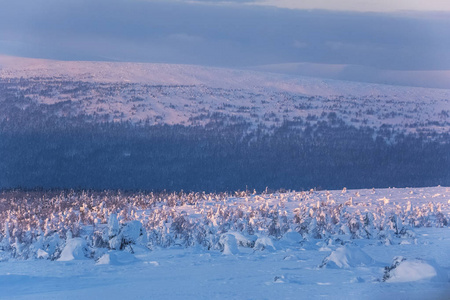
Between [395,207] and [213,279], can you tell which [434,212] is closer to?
[395,207]

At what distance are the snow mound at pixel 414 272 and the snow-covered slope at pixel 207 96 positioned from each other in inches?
1078

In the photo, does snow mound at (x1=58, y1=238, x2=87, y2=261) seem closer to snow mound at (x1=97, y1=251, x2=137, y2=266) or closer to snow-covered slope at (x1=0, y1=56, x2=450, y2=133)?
snow mound at (x1=97, y1=251, x2=137, y2=266)

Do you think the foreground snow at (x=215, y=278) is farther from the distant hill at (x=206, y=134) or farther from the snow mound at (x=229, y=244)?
the distant hill at (x=206, y=134)

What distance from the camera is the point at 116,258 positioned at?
22.0 ft

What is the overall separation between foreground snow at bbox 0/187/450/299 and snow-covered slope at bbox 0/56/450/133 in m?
24.4

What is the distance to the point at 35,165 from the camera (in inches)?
1138

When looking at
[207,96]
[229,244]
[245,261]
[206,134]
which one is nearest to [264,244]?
[229,244]

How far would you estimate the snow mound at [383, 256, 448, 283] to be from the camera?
5.55 metres

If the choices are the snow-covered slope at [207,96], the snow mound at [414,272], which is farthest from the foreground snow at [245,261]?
the snow-covered slope at [207,96]

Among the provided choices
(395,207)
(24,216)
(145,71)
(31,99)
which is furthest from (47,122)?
(395,207)

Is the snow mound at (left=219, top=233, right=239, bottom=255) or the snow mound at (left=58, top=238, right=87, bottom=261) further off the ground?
the snow mound at (left=219, top=233, right=239, bottom=255)

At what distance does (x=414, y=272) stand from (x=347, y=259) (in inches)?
34.1

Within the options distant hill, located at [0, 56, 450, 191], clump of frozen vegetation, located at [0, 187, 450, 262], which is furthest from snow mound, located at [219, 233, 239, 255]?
distant hill, located at [0, 56, 450, 191]

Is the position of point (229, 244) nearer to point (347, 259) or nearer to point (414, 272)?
point (347, 259)
